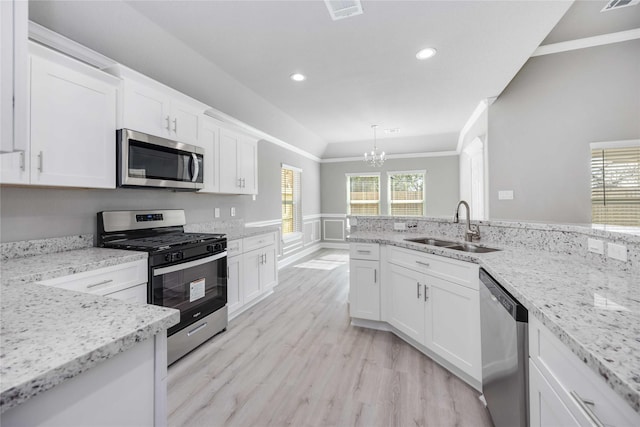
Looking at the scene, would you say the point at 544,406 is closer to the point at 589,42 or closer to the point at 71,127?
the point at 71,127

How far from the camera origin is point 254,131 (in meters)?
4.73

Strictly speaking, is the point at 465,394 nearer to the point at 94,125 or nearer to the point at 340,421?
the point at 340,421

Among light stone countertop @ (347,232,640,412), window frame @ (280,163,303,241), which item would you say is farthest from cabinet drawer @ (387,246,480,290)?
window frame @ (280,163,303,241)

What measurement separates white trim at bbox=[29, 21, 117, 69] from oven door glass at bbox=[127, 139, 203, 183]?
77 cm

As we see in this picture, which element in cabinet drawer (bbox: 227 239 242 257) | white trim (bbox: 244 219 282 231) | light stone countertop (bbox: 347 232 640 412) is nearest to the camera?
light stone countertop (bbox: 347 232 640 412)

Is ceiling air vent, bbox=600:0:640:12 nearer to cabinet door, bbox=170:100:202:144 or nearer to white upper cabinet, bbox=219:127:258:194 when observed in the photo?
white upper cabinet, bbox=219:127:258:194

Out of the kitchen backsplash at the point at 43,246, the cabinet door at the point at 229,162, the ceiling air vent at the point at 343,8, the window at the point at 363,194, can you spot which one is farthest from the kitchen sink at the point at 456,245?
the window at the point at 363,194

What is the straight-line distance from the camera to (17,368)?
0.50 m

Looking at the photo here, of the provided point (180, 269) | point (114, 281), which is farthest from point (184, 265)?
point (114, 281)

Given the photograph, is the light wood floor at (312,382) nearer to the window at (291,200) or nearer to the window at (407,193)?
the window at (291,200)

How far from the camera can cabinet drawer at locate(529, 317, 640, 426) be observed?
25.7 inches

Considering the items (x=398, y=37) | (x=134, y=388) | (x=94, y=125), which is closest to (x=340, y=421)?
(x=134, y=388)

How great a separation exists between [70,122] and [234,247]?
170 cm

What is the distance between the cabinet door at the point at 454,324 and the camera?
72.4 inches
